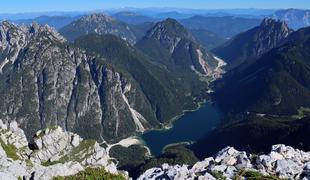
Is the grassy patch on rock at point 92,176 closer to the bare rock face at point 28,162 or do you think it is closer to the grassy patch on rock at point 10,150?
the bare rock face at point 28,162

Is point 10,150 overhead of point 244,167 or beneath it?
beneath

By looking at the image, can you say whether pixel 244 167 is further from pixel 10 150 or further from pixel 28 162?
pixel 10 150

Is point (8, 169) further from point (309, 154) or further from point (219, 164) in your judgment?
point (309, 154)

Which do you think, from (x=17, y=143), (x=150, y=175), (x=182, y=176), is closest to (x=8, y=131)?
(x=17, y=143)

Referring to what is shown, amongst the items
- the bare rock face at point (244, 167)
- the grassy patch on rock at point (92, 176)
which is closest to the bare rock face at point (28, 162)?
the grassy patch on rock at point (92, 176)

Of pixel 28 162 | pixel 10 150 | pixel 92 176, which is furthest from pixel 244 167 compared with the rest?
pixel 10 150

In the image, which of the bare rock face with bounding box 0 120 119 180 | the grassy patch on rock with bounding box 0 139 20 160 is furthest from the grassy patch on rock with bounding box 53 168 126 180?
the grassy patch on rock with bounding box 0 139 20 160

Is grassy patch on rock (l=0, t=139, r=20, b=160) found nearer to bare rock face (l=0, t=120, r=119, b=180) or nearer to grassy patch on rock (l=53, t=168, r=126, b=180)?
bare rock face (l=0, t=120, r=119, b=180)

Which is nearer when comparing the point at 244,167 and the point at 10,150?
the point at 244,167
